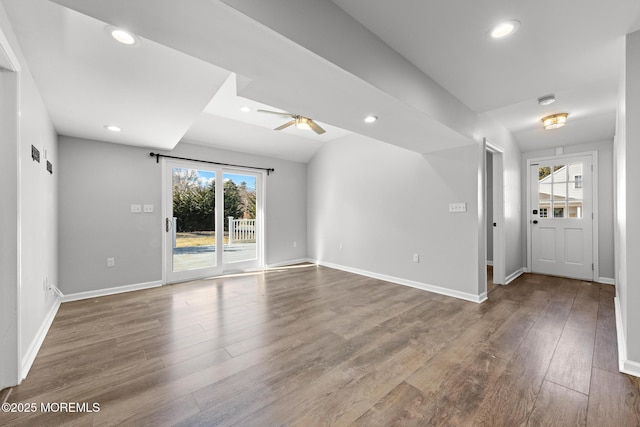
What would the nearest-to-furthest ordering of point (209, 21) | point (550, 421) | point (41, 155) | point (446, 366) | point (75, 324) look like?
point (209, 21) < point (550, 421) < point (446, 366) < point (41, 155) < point (75, 324)

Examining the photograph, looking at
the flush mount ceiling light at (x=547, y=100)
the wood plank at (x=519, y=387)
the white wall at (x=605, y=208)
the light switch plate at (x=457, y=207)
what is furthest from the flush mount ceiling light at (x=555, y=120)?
the wood plank at (x=519, y=387)

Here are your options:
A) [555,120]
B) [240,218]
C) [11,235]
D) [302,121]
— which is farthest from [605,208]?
[11,235]

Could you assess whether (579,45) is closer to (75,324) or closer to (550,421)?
(550,421)

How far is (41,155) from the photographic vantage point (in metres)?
2.45

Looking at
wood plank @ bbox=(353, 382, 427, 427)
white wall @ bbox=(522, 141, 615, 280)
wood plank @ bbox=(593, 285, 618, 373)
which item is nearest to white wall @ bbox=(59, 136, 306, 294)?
wood plank @ bbox=(353, 382, 427, 427)

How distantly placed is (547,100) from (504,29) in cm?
172

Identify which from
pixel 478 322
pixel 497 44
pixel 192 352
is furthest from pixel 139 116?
pixel 478 322

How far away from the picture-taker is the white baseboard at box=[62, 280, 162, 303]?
11.3 ft

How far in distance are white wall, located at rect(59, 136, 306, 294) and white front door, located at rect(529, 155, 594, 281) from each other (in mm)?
6111

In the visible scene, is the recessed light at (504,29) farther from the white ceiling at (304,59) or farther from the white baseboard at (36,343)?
the white baseboard at (36,343)

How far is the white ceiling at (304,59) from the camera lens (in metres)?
1.36

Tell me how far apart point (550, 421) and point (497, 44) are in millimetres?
2483

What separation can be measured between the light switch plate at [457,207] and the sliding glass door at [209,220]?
3.61 m

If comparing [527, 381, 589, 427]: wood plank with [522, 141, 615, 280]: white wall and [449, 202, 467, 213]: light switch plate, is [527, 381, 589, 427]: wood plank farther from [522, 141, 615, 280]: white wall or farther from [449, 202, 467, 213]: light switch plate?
[522, 141, 615, 280]: white wall
